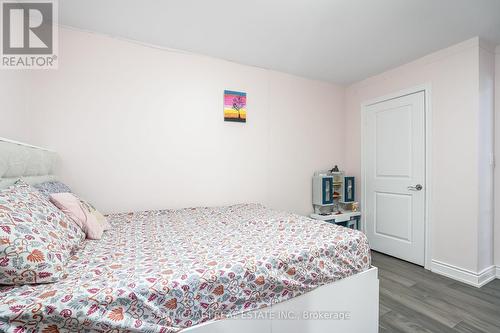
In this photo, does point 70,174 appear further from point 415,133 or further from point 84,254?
point 415,133

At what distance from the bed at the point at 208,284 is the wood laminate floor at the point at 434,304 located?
0.47m

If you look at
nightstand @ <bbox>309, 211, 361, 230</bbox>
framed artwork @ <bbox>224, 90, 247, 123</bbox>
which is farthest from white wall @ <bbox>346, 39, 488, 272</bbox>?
framed artwork @ <bbox>224, 90, 247, 123</bbox>

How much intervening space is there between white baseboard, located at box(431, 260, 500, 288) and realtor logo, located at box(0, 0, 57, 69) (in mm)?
4252

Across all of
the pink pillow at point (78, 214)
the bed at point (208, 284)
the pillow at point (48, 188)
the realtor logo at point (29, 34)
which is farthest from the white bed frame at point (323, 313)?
the realtor logo at point (29, 34)

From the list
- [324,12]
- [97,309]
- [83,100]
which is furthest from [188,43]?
[97,309]

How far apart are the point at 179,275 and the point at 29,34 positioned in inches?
95.3

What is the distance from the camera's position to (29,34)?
1.99 metres

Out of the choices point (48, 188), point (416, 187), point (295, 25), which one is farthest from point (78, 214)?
point (416, 187)

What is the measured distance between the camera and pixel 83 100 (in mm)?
2172

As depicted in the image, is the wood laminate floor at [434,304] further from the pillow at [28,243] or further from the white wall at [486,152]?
the pillow at [28,243]

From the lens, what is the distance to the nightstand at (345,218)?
3158mm

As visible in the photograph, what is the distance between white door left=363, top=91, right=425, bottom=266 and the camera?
2.77 m

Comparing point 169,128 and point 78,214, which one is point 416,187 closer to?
point 169,128

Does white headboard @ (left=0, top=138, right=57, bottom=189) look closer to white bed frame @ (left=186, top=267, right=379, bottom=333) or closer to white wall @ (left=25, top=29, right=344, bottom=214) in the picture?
white wall @ (left=25, top=29, right=344, bottom=214)
